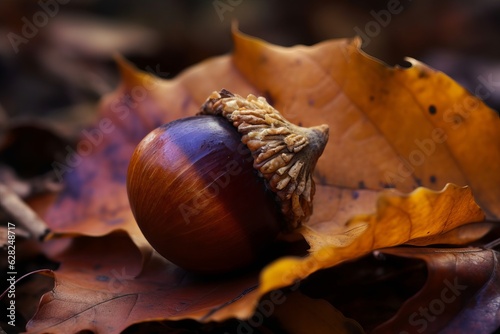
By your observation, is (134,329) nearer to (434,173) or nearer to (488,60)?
(434,173)

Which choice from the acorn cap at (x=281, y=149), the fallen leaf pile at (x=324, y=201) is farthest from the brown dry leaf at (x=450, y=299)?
the acorn cap at (x=281, y=149)

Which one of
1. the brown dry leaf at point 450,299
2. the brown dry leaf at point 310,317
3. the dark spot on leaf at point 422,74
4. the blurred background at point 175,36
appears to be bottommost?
the blurred background at point 175,36

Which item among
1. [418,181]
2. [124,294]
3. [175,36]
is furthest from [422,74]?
[175,36]

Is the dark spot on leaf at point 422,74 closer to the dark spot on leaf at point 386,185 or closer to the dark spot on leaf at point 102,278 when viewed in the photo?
the dark spot on leaf at point 386,185

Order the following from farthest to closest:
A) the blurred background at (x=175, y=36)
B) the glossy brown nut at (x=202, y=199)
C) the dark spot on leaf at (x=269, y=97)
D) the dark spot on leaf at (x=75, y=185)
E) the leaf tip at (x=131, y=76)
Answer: the blurred background at (x=175, y=36), the leaf tip at (x=131, y=76), the dark spot on leaf at (x=75, y=185), the dark spot on leaf at (x=269, y=97), the glossy brown nut at (x=202, y=199)

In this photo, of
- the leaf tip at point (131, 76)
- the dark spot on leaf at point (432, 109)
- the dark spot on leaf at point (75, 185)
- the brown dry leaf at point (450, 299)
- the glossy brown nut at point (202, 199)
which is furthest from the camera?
the leaf tip at point (131, 76)

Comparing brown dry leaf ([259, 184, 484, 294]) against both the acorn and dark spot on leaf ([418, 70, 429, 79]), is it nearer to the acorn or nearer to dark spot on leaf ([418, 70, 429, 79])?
the acorn

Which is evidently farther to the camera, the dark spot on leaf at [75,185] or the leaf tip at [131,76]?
the leaf tip at [131,76]
